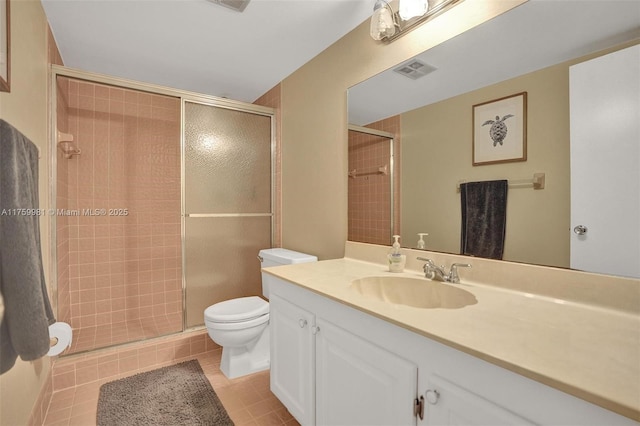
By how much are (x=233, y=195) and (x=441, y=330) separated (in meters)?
2.15

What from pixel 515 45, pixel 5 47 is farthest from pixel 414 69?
pixel 5 47

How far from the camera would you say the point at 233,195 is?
259 cm

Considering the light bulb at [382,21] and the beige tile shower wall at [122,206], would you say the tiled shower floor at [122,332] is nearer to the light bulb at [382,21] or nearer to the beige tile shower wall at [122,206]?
the beige tile shower wall at [122,206]

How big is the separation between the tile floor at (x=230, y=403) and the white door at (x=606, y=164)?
1.57m

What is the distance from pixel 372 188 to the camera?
6.00ft

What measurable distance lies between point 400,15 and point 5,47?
1.68m

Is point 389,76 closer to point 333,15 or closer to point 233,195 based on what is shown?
point 333,15

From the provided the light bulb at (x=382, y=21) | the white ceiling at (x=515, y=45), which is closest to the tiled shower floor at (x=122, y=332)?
the white ceiling at (x=515, y=45)

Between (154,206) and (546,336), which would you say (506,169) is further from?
(154,206)

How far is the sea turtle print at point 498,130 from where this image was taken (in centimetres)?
121

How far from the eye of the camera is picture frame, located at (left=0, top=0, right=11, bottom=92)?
3.55ft

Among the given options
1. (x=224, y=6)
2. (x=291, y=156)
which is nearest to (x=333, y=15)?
(x=224, y=6)

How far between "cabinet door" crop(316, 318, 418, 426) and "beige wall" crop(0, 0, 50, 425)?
46.0 inches

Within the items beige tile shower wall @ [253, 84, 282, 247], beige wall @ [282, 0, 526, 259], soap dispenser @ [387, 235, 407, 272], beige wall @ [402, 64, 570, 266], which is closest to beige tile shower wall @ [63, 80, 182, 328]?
beige tile shower wall @ [253, 84, 282, 247]
